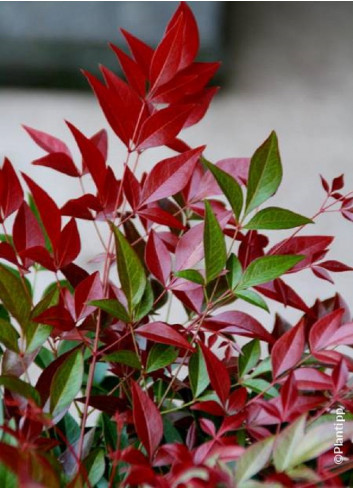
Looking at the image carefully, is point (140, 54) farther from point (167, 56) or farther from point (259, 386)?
point (259, 386)

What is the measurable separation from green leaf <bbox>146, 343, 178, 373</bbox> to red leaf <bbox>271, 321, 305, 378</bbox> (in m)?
0.04

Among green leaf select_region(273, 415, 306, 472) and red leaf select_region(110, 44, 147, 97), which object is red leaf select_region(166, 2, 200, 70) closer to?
red leaf select_region(110, 44, 147, 97)

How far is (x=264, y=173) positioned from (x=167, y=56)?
6 centimetres

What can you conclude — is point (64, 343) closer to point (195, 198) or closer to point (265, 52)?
point (195, 198)

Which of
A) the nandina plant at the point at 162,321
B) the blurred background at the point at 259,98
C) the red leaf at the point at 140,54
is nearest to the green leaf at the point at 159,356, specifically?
the nandina plant at the point at 162,321

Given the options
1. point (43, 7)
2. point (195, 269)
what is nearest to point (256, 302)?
point (195, 269)

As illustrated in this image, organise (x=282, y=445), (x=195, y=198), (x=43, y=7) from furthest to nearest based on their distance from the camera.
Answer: (x=43, y=7), (x=195, y=198), (x=282, y=445)

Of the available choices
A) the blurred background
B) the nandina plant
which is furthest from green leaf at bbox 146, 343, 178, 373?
the blurred background

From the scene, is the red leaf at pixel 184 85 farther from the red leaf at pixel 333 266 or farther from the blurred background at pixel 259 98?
the blurred background at pixel 259 98

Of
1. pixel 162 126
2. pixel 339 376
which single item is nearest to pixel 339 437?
pixel 339 376

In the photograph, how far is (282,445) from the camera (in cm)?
18

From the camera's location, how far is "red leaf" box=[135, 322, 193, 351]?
8.9 inches

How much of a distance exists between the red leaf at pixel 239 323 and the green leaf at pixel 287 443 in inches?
2.8

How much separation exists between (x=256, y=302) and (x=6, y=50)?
83 cm
